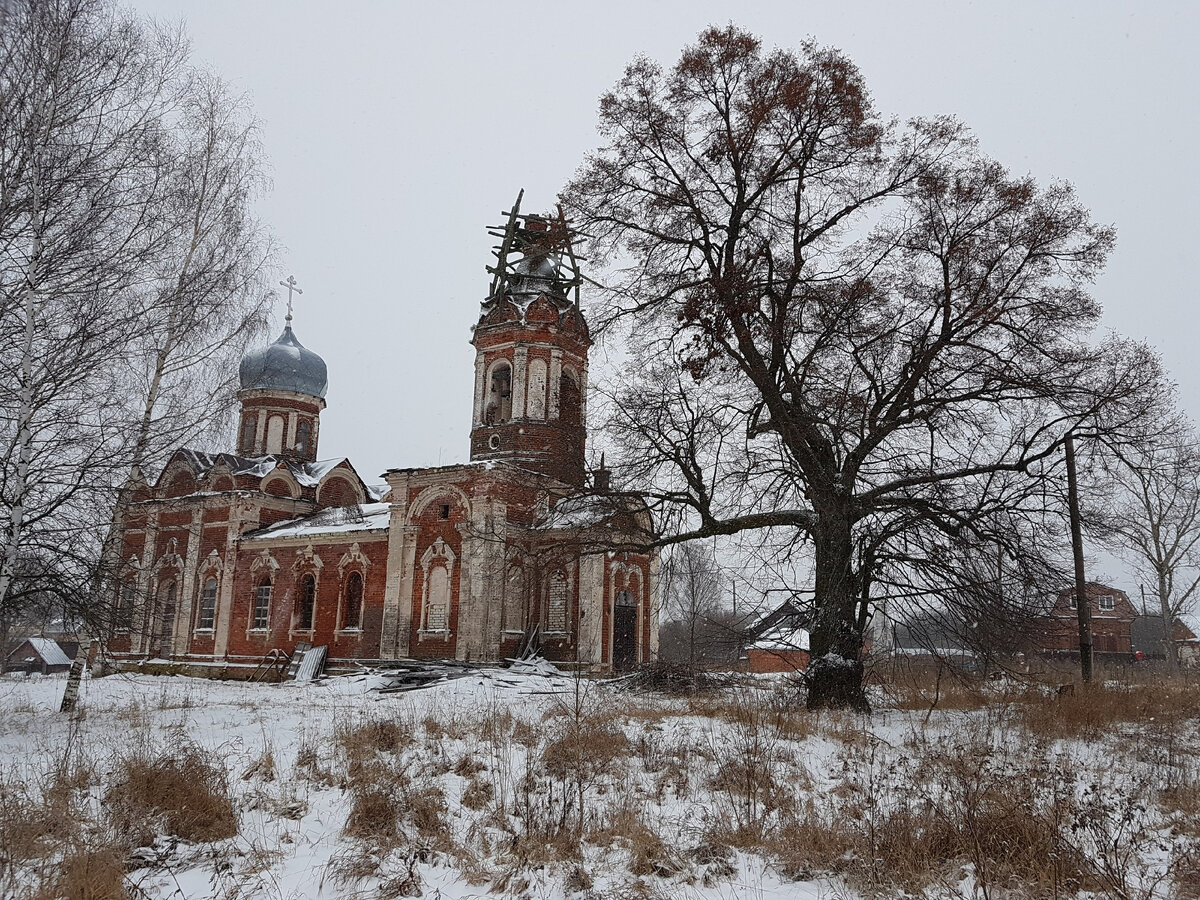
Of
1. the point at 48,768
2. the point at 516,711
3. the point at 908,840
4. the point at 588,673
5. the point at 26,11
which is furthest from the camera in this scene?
the point at 588,673

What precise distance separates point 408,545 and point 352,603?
318 cm

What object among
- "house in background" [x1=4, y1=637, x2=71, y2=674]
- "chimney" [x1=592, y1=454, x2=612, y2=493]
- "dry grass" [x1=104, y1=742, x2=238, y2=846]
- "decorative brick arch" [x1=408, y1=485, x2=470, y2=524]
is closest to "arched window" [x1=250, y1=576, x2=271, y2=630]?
"decorative brick arch" [x1=408, y1=485, x2=470, y2=524]

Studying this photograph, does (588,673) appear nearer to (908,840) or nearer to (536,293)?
(536,293)

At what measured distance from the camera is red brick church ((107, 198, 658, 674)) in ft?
78.4

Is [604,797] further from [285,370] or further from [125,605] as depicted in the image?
[285,370]

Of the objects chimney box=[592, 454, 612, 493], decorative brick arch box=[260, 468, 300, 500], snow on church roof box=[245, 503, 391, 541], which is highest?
decorative brick arch box=[260, 468, 300, 500]

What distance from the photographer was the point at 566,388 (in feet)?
87.2

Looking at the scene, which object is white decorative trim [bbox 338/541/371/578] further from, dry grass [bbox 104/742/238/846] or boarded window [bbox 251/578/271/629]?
dry grass [bbox 104/742/238/846]

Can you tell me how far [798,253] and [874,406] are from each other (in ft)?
8.50

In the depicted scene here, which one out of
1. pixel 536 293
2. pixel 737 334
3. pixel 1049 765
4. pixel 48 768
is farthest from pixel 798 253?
pixel 536 293

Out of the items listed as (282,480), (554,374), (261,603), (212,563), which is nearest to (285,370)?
(282,480)

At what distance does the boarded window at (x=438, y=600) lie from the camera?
24.2 metres

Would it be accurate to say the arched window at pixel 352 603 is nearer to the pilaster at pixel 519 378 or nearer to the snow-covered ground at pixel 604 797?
the pilaster at pixel 519 378

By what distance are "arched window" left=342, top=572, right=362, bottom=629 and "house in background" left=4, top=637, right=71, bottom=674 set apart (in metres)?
40.2
